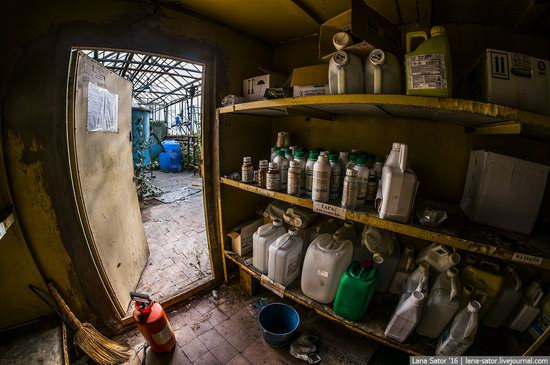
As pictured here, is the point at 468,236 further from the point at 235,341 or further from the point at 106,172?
the point at 106,172

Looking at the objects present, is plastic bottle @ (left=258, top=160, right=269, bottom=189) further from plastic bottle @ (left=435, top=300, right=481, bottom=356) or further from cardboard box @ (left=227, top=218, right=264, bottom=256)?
plastic bottle @ (left=435, top=300, right=481, bottom=356)

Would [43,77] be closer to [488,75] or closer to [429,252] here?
[488,75]

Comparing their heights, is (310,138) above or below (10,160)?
above

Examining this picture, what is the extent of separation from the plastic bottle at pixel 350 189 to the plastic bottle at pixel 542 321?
1040 millimetres

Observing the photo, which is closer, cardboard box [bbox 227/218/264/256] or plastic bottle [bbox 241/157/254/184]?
plastic bottle [bbox 241/157/254/184]

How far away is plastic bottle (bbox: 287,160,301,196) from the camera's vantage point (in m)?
1.40

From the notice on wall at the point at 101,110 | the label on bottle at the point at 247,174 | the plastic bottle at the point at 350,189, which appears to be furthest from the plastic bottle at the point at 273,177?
the notice on wall at the point at 101,110

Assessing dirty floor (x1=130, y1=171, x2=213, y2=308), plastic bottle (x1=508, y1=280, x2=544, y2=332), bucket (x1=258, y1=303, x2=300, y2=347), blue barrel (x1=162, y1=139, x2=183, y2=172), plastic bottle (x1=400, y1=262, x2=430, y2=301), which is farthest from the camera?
blue barrel (x1=162, y1=139, x2=183, y2=172)

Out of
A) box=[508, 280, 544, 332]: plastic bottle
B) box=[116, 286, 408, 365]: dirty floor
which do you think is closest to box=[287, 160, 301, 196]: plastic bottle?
box=[116, 286, 408, 365]: dirty floor

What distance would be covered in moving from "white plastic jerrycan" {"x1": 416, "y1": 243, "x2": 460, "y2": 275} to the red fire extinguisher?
1.88 metres

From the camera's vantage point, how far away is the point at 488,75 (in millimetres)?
915

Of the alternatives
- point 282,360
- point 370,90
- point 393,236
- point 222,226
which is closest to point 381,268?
point 393,236

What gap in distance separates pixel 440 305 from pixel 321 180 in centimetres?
94

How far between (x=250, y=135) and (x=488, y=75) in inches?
66.1
